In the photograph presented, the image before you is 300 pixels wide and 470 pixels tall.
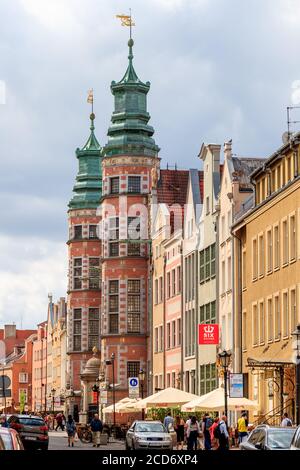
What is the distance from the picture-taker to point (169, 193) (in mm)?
89688

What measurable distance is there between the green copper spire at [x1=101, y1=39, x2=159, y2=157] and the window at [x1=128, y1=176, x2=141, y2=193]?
5.72 ft

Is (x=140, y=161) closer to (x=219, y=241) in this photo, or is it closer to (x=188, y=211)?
(x=188, y=211)

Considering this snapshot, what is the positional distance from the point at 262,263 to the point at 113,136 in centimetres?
3805

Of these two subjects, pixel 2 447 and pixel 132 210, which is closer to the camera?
pixel 2 447

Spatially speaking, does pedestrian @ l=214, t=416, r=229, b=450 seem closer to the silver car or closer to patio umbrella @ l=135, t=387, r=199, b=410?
the silver car

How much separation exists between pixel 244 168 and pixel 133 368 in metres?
28.5

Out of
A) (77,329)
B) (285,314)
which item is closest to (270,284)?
(285,314)

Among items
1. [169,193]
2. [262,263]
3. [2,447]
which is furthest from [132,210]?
[2,447]

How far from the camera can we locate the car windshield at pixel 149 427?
46969mm

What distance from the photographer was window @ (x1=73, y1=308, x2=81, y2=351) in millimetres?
108688

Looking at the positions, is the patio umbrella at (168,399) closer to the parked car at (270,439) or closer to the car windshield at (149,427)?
the car windshield at (149,427)

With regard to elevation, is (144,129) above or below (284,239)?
above

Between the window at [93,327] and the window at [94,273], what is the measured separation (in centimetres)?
190
